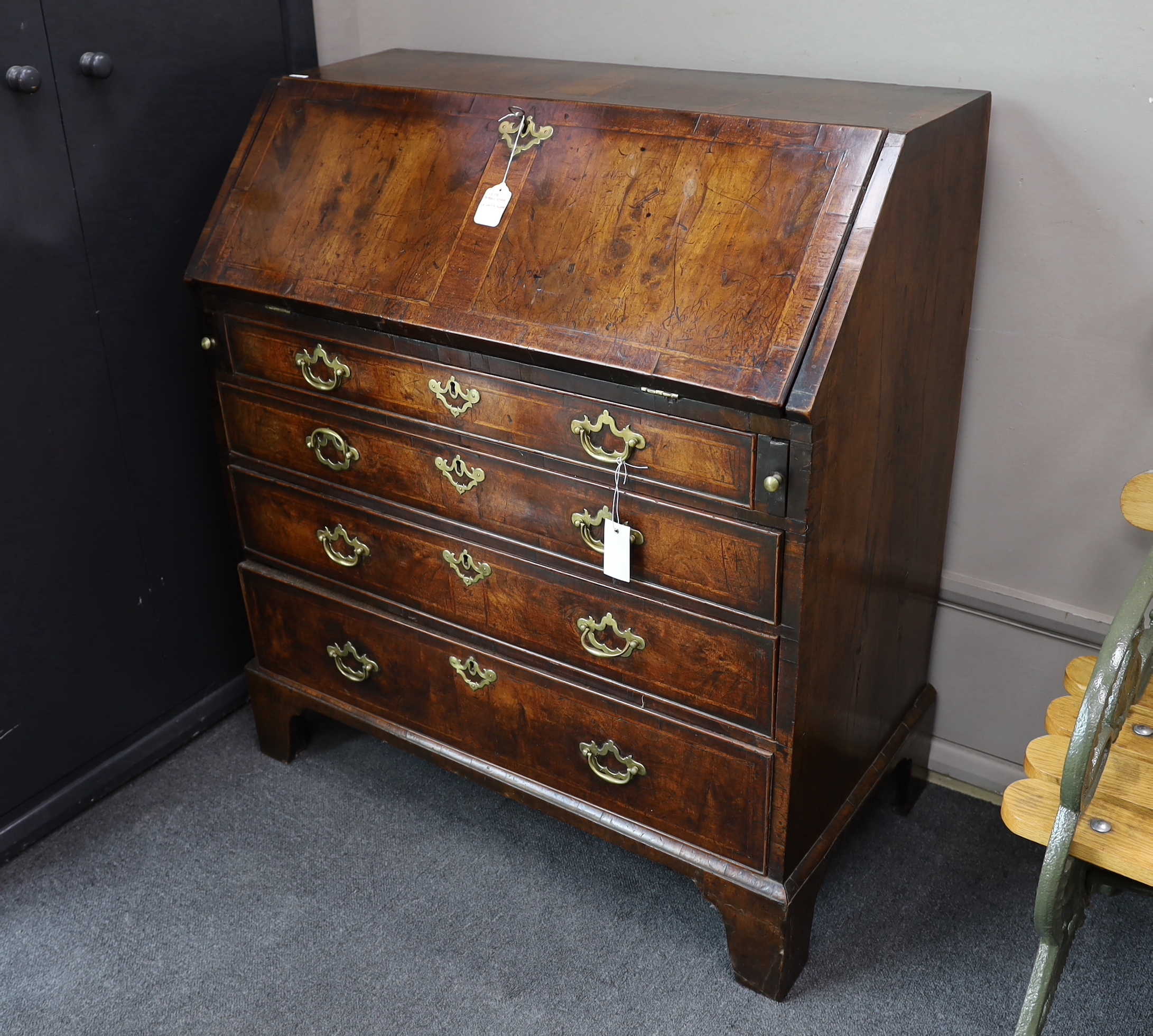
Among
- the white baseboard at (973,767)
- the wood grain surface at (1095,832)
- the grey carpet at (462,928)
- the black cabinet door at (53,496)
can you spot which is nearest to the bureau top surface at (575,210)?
the black cabinet door at (53,496)

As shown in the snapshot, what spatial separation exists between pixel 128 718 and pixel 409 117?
138 centimetres

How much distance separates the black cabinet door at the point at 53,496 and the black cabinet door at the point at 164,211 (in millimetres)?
36

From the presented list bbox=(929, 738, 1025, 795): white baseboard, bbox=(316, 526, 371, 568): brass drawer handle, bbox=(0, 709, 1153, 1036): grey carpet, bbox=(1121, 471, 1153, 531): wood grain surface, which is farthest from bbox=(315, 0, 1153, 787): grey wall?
bbox=(316, 526, 371, 568): brass drawer handle

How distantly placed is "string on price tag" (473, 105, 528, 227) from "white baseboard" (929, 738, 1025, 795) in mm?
1388

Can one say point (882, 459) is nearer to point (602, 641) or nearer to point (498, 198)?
point (602, 641)

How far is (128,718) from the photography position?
2.40m

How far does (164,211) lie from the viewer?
7.14 ft

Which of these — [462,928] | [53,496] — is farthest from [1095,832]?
[53,496]

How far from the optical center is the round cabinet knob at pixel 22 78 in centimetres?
186

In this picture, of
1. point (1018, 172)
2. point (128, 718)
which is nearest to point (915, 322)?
point (1018, 172)

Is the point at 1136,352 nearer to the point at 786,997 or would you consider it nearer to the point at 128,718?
the point at 786,997

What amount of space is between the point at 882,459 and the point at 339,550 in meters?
1.00

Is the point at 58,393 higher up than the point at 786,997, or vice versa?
the point at 58,393

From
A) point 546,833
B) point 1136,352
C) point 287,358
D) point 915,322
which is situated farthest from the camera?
point 546,833
